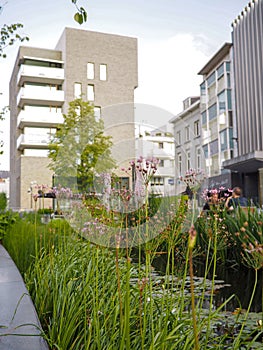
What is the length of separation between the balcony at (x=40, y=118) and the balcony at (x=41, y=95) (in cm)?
70

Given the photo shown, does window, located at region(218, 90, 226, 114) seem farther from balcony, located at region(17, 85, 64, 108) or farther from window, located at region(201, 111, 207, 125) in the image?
balcony, located at region(17, 85, 64, 108)

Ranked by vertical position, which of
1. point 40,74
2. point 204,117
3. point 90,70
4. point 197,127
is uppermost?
point 90,70

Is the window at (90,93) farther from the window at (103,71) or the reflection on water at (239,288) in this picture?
the reflection on water at (239,288)

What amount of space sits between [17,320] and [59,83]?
25809mm

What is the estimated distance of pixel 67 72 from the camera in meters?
25.1

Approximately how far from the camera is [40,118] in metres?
25.5

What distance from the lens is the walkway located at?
4.09ft

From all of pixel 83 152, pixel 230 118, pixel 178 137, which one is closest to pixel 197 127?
pixel 230 118

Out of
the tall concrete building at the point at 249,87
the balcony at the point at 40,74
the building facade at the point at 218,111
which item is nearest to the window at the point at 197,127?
the building facade at the point at 218,111

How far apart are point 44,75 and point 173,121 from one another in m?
22.9

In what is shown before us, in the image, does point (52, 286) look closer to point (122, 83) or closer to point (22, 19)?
point (22, 19)

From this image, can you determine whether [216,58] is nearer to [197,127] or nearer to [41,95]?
[197,127]

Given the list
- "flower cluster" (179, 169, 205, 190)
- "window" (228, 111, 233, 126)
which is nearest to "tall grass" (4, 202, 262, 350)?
"flower cluster" (179, 169, 205, 190)

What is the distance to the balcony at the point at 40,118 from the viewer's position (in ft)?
83.1
